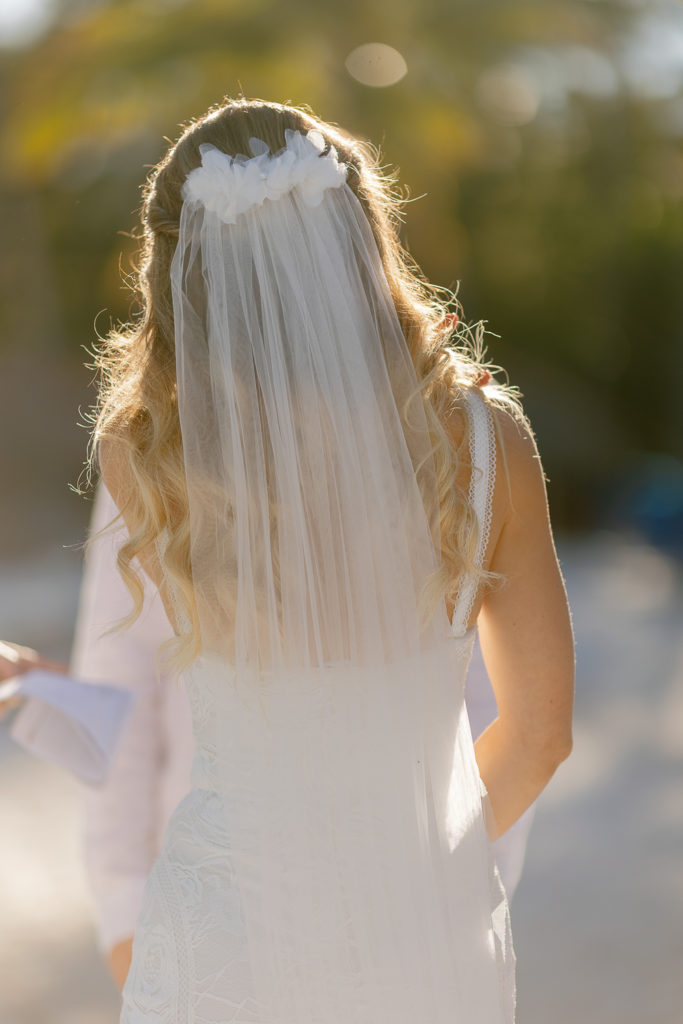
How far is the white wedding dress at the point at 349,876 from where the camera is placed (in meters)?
1.45

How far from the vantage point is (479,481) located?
150cm

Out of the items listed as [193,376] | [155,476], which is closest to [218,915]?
[155,476]

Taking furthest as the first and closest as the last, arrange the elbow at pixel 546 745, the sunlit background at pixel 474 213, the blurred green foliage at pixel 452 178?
1. the blurred green foliage at pixel 452 178
2. the sunlit background at pixel 474 213
3. the elbow at pixel 546 745

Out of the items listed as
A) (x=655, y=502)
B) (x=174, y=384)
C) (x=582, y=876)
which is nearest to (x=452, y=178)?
(x=655, y=502)

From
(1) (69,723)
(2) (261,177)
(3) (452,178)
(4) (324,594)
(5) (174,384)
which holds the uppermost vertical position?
(2) (261,177)

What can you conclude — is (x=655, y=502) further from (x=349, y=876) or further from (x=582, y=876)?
(x=349, y=876)

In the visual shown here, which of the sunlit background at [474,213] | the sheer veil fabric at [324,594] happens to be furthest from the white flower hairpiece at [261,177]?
the sunlit background at [474,213]

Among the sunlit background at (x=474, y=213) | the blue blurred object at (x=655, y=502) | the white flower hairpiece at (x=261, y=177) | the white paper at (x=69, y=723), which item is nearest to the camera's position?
the white flower hairpiece at (x=261, y=177)

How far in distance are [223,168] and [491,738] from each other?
3.13ft

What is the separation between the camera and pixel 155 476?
5.10 ft

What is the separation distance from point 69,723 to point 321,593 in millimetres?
777

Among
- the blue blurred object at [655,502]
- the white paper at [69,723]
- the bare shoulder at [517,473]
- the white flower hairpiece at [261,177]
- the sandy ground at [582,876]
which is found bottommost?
the blue blurred object at [655,502]

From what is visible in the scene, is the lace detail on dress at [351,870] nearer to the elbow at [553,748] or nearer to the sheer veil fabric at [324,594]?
the sheer veil fabric at [324,594]

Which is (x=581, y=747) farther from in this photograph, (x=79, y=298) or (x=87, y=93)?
(x=79, y=298)
